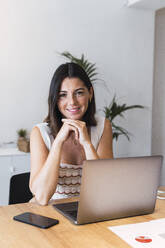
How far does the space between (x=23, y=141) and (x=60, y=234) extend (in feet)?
7.84

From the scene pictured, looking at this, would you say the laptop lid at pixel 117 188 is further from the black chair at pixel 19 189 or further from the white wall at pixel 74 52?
the white wall at pixel 74 52

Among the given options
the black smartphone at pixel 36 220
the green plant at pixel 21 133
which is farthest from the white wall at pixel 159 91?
the black smartphone at pixel 36 220

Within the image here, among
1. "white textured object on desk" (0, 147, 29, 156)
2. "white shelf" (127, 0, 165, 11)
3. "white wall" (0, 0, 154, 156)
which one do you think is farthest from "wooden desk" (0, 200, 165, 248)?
"white shelf" (127, 0, 165, 11)

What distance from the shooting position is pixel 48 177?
5.35 feet

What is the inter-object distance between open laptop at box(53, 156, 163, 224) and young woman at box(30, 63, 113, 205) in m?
0.37

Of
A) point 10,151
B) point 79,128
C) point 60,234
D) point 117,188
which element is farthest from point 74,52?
point 60,234

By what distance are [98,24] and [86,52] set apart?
1.39 ft

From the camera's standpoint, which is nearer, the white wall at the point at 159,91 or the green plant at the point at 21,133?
the green plant at the point at 21,133

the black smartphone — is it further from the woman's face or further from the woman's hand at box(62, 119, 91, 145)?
the woman's face

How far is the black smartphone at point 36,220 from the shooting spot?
120cm

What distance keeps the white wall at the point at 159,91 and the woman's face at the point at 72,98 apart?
10.5 feet

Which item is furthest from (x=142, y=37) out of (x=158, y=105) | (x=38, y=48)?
(x=38, y=48)

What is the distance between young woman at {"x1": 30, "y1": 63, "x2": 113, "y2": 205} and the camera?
169 centimetres

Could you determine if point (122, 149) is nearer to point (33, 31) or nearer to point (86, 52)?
point (86, 52)
